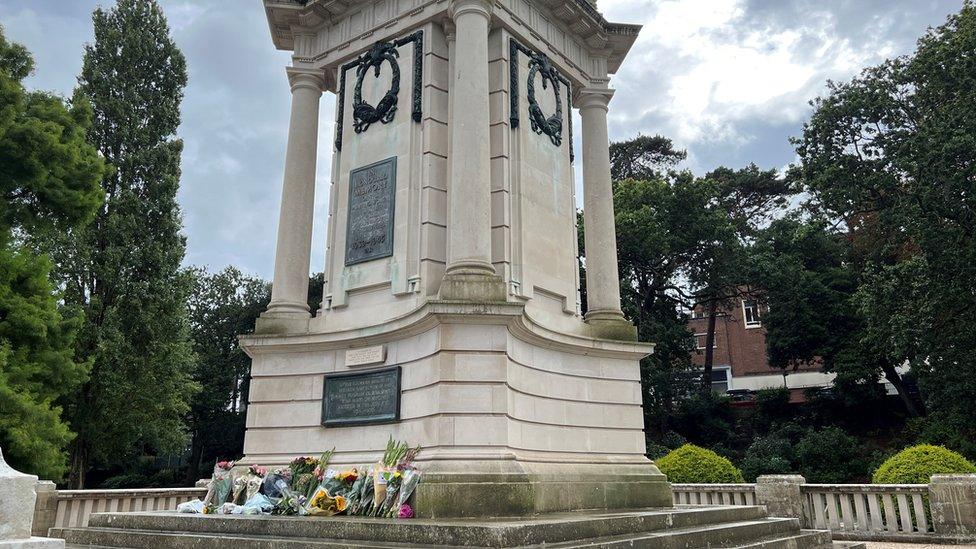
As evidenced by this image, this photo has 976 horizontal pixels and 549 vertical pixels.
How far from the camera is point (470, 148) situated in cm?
1159

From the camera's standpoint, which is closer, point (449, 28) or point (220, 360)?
point (449, 28)

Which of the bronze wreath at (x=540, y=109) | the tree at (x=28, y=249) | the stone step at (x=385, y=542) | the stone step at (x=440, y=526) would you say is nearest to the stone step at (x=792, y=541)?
the stone step at (x=385, y=542)

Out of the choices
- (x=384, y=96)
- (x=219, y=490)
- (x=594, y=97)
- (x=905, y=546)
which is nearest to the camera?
(x=219, y=490)

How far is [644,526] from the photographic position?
8891 millimetres

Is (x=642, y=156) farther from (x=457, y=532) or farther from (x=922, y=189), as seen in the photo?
(x=457, y=532)

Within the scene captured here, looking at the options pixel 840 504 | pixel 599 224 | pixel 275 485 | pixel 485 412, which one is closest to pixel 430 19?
pixel 599 224

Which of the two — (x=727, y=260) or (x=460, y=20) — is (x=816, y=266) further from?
(x=460, y=20)

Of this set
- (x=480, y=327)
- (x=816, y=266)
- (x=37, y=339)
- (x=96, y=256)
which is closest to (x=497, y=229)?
(x=480, y=327)

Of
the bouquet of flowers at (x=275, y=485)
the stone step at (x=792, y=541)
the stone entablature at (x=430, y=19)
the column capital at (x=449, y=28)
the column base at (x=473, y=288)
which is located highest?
A: the stone entablature at (x=430, y=19)

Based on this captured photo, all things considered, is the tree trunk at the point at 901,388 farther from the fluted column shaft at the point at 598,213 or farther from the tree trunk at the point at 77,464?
the tree trunk at the point at 77,464

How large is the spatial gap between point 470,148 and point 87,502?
391 inches

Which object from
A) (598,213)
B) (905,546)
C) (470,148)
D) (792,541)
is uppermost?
(598,213)

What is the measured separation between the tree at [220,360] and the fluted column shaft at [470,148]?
120ft

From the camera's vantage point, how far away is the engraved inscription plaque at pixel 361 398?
36.6ft
